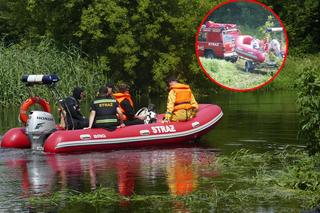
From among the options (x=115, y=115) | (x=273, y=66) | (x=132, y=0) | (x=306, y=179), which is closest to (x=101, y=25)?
(x=132, y=0)

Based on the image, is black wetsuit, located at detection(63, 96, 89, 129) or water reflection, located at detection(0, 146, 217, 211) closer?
water reflection, located at detection(0, 146, 217, 211)

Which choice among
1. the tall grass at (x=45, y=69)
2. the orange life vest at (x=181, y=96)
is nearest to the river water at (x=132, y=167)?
the orange life vest at (x=181, y=96)

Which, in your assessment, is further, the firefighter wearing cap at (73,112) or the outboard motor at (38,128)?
the firefighter wearing cap at (73,112)

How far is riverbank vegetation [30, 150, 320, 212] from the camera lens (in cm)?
1170

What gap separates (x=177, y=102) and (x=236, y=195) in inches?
293

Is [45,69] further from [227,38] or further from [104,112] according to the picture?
[104,112]

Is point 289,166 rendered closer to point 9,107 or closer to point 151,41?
point 9,107

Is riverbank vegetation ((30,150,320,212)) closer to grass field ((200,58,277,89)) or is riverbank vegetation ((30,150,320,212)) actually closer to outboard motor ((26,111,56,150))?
outboard motor ((26,111,56,150))

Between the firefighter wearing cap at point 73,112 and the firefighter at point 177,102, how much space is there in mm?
1775

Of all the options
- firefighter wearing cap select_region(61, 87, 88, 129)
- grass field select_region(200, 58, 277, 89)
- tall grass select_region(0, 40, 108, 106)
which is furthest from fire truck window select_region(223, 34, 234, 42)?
firefighter wearing cap select_region(61, 87, 88, 129)

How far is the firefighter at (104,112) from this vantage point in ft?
61.8

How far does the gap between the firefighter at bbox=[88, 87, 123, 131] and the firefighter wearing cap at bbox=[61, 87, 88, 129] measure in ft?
1.39

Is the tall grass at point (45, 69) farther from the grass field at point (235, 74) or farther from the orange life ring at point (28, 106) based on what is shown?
the orange life ring at point (28, 106)

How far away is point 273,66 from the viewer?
40938 millimetres
